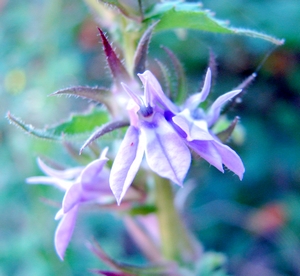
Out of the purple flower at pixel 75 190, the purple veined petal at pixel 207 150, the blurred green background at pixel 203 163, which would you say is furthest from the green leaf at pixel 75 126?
the blurred green background at pixel 203 163

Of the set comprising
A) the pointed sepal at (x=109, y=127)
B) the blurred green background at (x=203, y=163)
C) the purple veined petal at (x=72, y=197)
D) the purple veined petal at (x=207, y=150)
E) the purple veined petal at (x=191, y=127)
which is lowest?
the blurred green background at (x=203, y=163)

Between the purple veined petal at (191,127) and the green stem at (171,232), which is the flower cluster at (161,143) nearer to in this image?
the purple veined petal at (191,127)

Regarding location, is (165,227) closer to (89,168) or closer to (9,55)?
(89,168)

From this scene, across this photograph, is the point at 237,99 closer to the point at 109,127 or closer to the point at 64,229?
the point at 109,127

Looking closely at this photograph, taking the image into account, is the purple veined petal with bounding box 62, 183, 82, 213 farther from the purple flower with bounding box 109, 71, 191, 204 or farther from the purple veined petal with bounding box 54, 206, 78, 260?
the purple flower with bounding box 109, 71, 191, 204

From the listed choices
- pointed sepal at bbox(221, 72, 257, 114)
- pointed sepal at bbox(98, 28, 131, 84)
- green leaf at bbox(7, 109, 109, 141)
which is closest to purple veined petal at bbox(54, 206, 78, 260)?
green leaf at bbox(7, 109, 109, 141)

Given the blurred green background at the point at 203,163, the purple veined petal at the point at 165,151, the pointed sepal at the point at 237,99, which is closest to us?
the purple veined petal at the point at 165,151

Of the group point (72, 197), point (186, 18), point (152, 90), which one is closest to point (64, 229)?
point (72, 197)
